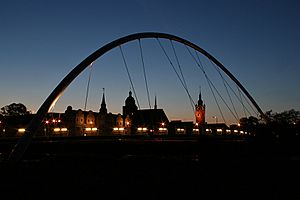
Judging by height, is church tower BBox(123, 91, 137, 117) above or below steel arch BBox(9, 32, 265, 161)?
above

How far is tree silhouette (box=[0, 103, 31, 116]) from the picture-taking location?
10944cm

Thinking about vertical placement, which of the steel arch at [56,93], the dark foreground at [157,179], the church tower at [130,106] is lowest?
the dark foreground at [157,179]

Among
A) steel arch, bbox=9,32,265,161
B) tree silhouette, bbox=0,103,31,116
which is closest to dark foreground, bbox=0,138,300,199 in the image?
steel arch, bbox=9,32,265,161

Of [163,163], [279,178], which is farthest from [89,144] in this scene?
[279,178]

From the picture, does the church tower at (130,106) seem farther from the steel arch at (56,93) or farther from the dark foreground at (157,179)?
the dark foreground at (157,179)

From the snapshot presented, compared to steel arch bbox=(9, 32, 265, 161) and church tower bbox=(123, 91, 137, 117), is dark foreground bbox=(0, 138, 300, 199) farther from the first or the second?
church tower bbox=(123, 91, 137, 117)

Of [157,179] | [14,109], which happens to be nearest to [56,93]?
[157,179]

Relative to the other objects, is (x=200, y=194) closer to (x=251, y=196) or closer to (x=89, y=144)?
(x=251, y=196)

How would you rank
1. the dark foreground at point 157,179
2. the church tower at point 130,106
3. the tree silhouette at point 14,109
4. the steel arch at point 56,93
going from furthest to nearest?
1. the church tower at point 130,106
2. the tree silhouette at point 14,109
3. the steel arch at point 56,93
4. the dark foreground at point 157,179

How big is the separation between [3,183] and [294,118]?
85.9m

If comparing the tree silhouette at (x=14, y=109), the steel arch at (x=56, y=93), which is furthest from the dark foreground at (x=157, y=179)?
the tree silhouette at (x=14, y=109)

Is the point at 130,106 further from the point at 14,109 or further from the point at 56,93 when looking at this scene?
the point at 56,93

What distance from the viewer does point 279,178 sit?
1388 centimetres

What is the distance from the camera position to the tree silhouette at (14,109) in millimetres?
109438
